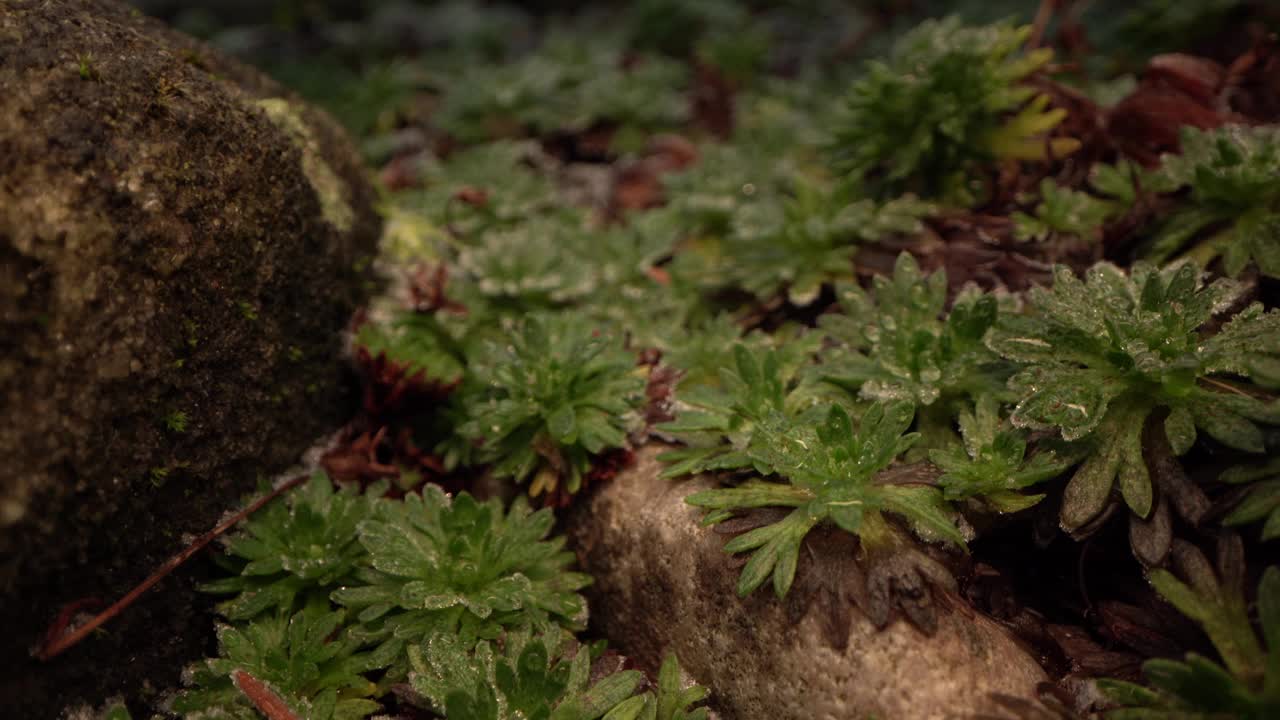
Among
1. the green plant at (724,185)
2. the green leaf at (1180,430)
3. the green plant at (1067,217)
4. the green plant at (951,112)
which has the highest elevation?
the green plant at (951,112)

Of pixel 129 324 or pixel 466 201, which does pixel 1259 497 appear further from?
pixel 466 201

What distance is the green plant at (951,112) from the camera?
3832 mm

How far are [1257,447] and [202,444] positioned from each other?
122 inches

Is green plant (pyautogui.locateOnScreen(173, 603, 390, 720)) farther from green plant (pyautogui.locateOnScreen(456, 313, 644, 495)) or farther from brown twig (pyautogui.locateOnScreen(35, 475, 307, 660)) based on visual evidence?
green plant (pyautogui.locateOnScreen(456, 313, 644, 495))

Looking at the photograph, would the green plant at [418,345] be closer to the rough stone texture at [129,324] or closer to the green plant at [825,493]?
the rough stone texture at [129,324]

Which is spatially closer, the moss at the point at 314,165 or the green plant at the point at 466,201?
the moss at the point at 314,165

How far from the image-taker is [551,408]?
321cm

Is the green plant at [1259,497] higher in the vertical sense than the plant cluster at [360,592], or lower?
higher

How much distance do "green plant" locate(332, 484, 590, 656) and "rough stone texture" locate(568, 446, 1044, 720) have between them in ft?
0.63

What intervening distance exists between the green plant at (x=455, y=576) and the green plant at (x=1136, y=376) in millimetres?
1592

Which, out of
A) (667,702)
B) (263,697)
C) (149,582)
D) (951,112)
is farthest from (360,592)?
(951,112)

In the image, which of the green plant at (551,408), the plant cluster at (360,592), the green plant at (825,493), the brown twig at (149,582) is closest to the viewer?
the brown twig at (149,582)

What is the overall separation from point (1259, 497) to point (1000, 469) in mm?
629

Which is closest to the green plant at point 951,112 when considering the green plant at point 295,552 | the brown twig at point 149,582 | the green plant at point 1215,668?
the green plant at point 1215,668
